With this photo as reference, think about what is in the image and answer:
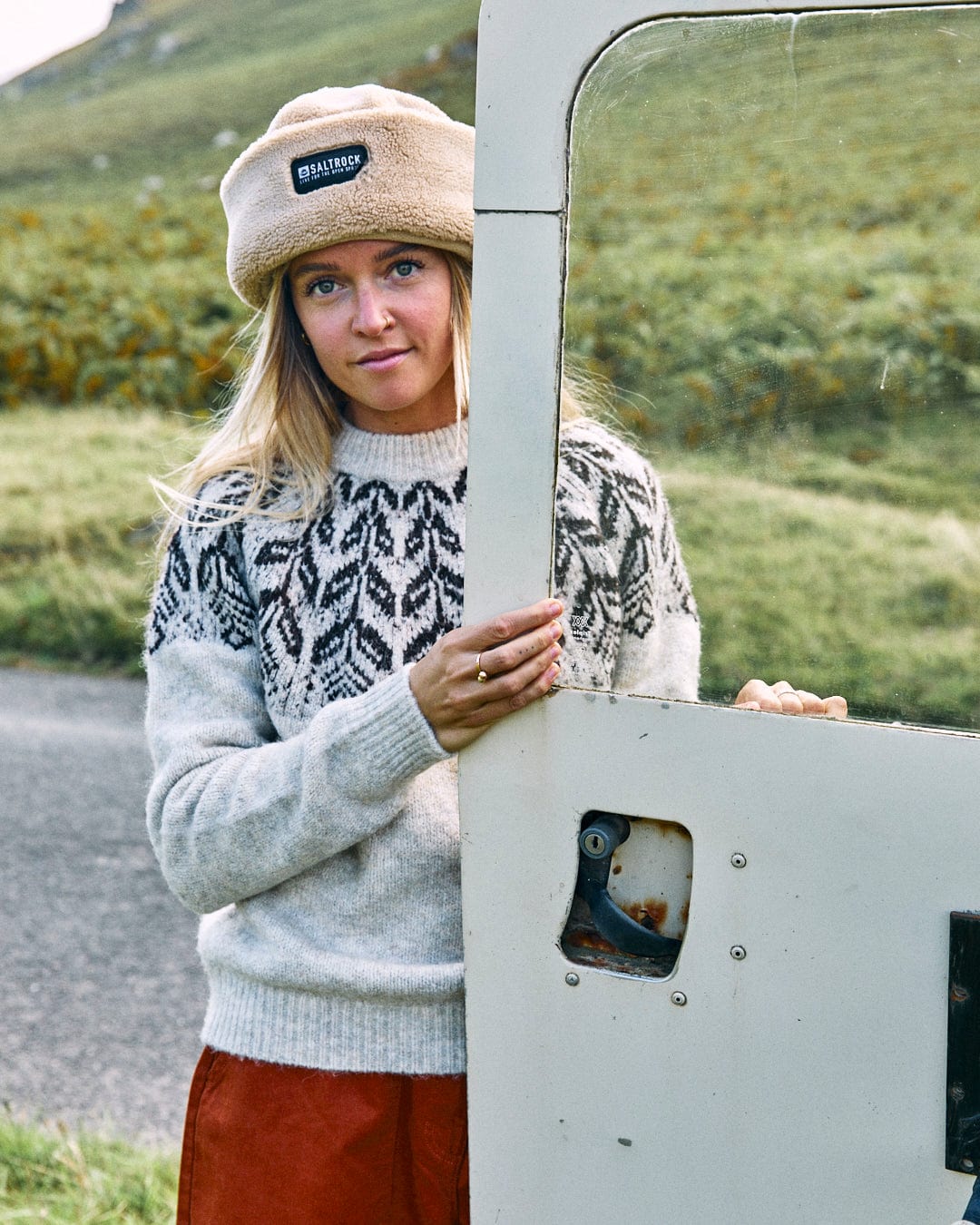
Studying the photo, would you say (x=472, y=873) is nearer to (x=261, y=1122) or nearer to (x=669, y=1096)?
(x=669, y=1096)

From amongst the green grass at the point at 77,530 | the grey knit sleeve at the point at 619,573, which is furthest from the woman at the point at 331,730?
the green grass at the point at 77,530

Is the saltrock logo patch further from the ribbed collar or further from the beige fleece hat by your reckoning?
the ribbed collar

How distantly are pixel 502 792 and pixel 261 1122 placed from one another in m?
0.58

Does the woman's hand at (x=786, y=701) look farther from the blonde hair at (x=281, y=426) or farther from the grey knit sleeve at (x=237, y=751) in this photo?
the blonde hair at (x=281, y=426)

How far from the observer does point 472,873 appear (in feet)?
4.30

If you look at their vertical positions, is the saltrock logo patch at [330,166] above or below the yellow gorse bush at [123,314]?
below

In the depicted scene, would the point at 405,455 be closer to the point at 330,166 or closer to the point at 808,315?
the point at 330,166

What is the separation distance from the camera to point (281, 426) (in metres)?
1.73

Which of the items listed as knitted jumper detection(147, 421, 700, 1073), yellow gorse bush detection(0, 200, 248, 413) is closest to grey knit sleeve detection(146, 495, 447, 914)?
knitted jumper detection(147, 421, 700, 1073)

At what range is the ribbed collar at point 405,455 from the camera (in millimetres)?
1671

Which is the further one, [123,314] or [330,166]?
[123,314]

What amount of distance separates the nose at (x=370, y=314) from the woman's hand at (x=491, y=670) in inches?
17.7

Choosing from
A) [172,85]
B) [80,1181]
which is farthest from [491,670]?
[172,85]

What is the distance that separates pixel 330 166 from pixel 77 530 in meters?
6.74
